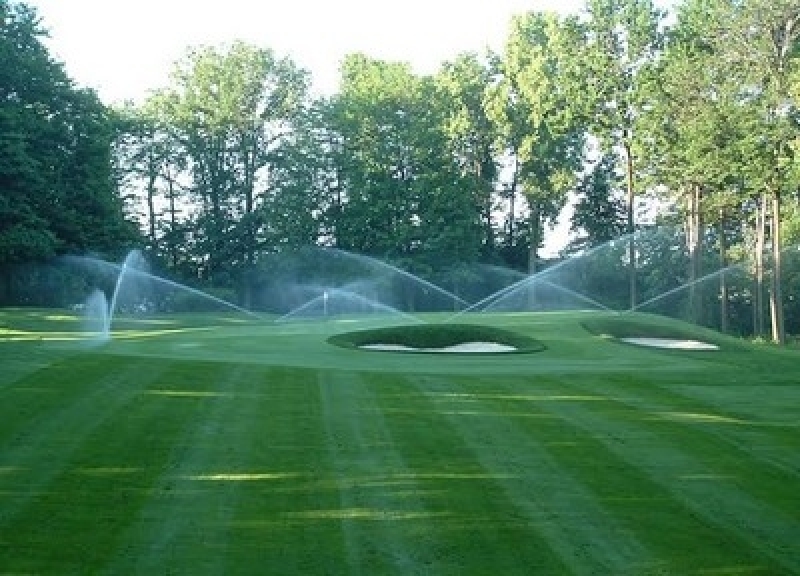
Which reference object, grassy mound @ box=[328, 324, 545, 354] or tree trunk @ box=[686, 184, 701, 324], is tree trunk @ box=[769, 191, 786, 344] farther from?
grassy mound @ box=[328, 324, 545, 354]

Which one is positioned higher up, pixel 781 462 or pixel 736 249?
pixel 736 249

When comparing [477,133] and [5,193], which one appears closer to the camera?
[5,193]

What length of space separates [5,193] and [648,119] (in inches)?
1322

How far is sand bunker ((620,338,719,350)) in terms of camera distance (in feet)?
99.5

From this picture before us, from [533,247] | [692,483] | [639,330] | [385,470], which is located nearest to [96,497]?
[385,470]

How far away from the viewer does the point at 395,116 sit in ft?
219

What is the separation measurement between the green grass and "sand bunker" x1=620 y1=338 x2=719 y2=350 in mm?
9055

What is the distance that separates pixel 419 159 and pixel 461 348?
38.0m

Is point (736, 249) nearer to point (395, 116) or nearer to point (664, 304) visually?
point (664, 304)

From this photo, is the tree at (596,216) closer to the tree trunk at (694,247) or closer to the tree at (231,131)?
the tree trunk at (694,247)

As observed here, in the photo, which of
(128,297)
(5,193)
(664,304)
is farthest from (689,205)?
(5,193)

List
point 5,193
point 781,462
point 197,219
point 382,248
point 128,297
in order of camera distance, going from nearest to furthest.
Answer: point 781,462 < point 5,193 < point 128,297 < point 382,248 < point 197,219

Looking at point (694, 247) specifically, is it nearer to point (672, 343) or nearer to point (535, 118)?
point (535, 118)

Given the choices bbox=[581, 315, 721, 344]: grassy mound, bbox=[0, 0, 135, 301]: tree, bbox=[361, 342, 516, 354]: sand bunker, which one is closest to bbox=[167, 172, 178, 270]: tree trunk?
bbox=[0, 0, 135, 301]: tree
